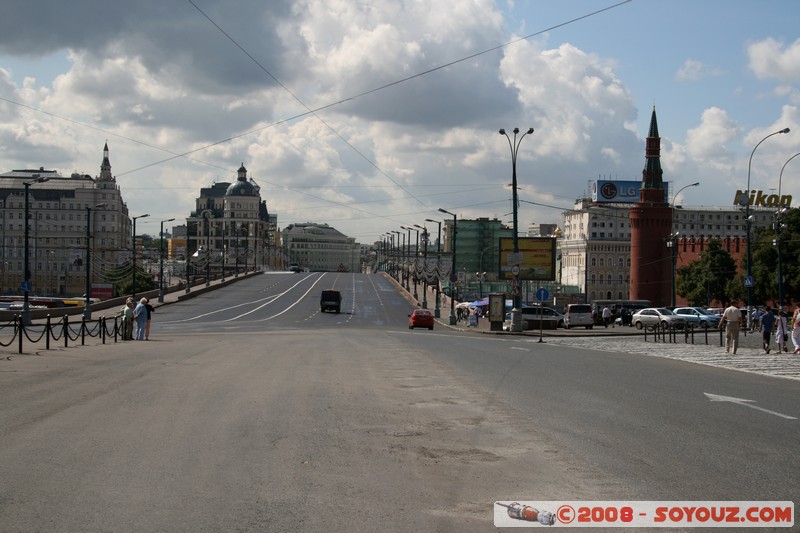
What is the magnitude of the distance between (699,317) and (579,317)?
A: 26.9 feet

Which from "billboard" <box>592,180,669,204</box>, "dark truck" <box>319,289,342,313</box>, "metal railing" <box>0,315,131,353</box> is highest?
"billboard" <box>592,180,669,204</box>

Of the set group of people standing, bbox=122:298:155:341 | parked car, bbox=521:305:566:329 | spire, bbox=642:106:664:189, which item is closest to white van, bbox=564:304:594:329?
parked car, bbox=521:305:566:329

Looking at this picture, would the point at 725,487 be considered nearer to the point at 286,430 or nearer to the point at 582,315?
the point at 286,430

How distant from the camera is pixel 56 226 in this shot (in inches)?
5797

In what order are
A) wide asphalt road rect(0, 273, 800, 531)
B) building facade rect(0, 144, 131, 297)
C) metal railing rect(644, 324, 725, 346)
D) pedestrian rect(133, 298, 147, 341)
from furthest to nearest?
1. building facade rect(0, 144, 131, 297)
2. metal railing rect(644, 324, 725, 346)
3. pedestrian rect(133, 298, 147, 341)
4. wide asphalt road rect(0, 273, 800, 531)

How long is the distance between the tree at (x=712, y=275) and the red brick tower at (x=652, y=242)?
1167 centimetres

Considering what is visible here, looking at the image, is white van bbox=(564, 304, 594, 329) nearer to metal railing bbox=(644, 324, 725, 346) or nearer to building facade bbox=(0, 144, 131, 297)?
metal railing bbox=(644, 324, 725, 346)

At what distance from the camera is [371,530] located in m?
6.88

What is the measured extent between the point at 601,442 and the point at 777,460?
212 cm

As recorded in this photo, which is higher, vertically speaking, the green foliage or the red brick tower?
the red brick tower

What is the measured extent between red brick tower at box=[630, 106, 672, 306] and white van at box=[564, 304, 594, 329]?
56313mm

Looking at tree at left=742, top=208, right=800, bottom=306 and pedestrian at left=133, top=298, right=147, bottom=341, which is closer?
pedestrian at left=133, top=298, right=147, bottom=341

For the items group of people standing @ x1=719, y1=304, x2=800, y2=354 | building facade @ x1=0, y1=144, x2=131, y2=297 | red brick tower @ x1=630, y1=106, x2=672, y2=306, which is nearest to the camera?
group of people standing @ x1=719, y1=304, x2=800, y2=354

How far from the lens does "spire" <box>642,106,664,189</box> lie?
119625mm
